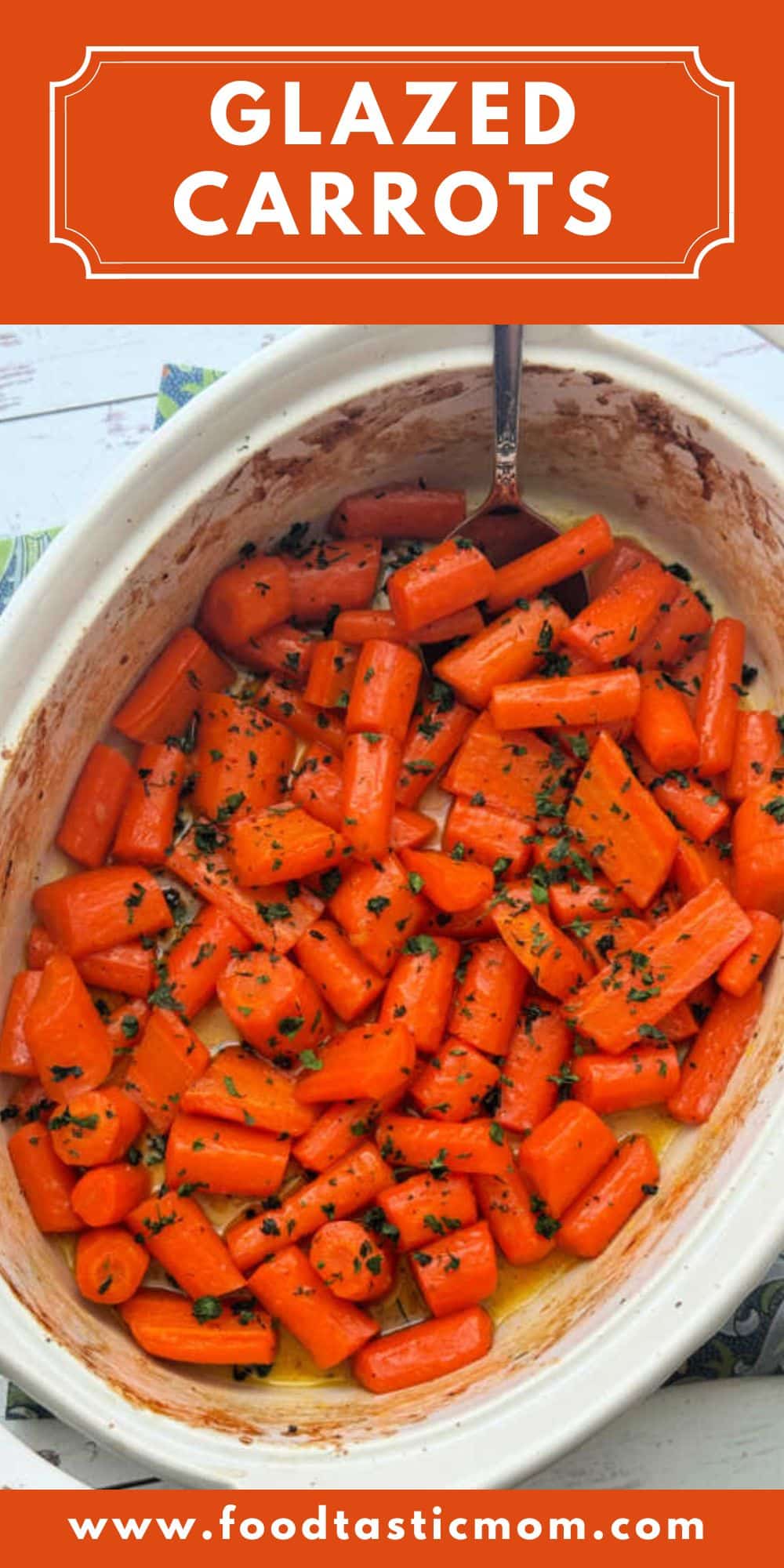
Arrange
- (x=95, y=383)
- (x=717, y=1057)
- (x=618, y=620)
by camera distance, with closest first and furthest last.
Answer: (x=717, y=1057) → (x=618, y=620) → (x=95, y=383)

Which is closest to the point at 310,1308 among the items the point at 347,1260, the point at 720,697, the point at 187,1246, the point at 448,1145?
the point at 347,1260

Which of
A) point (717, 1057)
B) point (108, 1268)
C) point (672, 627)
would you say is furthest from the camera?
point (672, 627)

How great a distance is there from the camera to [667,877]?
2322mm

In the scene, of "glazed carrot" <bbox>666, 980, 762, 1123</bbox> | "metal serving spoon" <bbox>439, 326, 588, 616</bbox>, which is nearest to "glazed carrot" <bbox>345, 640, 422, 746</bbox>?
"metal serving spoon" <bbox>439, 326, 588, 616</bbox>

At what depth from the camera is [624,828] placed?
2.28m

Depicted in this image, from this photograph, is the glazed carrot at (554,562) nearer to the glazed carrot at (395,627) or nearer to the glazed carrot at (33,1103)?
the glazed carrot at (395,627)

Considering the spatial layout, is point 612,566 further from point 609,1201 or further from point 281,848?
point 609,1201

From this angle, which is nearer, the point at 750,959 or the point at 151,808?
the point at 750,959

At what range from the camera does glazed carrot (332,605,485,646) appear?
2.40m

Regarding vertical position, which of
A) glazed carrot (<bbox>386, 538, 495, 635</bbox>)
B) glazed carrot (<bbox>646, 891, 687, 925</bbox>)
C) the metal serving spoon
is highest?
the metal serving spoon

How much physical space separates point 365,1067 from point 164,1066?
1.05 feet

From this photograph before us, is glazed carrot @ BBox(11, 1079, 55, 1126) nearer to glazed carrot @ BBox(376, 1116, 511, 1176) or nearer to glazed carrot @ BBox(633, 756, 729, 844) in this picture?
glazed carrot @ BBox(376, 1116, 511, 1176)

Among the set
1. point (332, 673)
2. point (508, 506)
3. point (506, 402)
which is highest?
point (506, 402)

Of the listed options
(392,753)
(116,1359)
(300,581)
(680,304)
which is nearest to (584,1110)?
(392,753)
